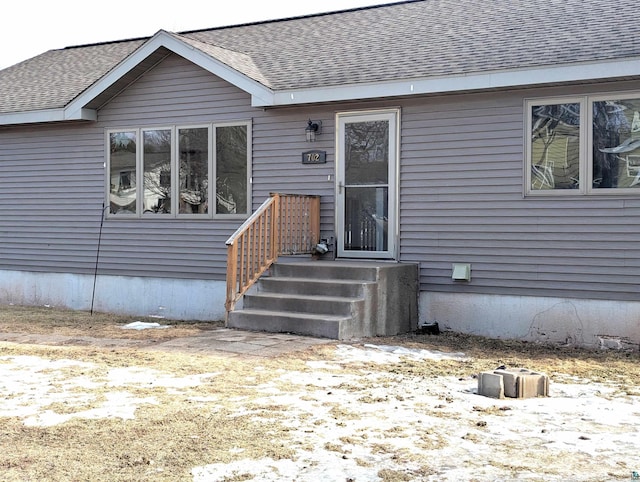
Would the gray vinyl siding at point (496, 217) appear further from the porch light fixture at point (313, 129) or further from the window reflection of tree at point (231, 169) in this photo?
the window reflection of tree at point (231, 169)

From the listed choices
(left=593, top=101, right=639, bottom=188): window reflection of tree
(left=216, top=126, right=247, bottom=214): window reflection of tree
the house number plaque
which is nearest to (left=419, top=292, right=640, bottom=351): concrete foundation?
(left=593, top=101, right=639, bottom=188): window reflection of tree

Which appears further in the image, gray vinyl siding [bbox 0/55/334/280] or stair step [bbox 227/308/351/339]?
gray vinyl siding [bbox 0/55/334/280]

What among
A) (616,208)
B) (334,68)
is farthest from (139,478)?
(334,68)

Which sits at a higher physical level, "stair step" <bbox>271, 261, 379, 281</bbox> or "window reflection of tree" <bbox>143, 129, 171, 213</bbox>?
"window reflection of tree" <bbox>143, 129, 171, 213</bbox>

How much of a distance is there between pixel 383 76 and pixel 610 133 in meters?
2.71

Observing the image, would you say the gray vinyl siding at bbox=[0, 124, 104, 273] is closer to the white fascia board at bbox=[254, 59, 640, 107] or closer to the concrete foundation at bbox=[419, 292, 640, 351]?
the white fascia board at bbox=[254, 59, 640, 107]

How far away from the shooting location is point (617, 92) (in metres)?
8.20

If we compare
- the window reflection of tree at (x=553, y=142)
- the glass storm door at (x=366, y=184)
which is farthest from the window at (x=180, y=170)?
the window reflection of tree at (x=553, y=142)

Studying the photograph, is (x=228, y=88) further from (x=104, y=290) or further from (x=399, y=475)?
(x=399, y=475)

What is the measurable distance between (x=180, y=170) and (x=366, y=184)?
115 inches

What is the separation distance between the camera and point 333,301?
8.34m

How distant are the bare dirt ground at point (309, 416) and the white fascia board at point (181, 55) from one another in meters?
3.81

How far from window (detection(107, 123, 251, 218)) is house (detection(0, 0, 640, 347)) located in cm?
2

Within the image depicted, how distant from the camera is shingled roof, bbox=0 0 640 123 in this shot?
8477 mm
